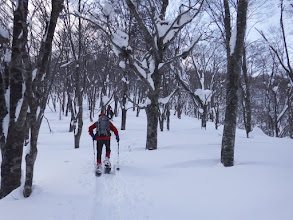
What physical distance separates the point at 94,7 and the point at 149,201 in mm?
10542

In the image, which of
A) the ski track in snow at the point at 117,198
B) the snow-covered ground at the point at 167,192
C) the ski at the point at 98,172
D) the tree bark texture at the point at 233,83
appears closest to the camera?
the snow-covered ground at the point at 167,192

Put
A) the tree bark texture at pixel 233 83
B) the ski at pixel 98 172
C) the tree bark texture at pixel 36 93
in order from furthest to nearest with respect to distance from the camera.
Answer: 1. the ski at pixel 98 172
2. the tree bark texture at pixel 233 83
3. the tree bark texture at pixel 36 93

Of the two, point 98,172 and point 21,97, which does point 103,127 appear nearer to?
point 98,172

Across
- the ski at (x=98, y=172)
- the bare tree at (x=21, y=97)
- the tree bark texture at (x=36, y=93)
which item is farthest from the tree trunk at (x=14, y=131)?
the ski at (x=98, y=172)

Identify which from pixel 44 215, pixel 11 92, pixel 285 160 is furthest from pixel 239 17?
pixel 44 215

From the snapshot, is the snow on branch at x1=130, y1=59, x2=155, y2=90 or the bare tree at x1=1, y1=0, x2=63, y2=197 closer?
the bare tree at x1=1, y1=0, x2=63, y2=197

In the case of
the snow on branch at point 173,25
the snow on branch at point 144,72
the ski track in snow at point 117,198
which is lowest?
the ski track in snow at point 117,198

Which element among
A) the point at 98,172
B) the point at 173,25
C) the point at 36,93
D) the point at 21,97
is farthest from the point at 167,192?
the point at 173,25

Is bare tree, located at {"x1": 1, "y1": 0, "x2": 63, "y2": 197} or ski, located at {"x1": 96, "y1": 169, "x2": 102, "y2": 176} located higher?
bare tree, located at {"x1": 1, "y1": 0, "x2": 63, "y2": 197}

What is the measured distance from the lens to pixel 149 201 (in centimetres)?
447

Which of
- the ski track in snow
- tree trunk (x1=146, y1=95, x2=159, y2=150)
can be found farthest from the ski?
tree trunk (x1=146, y1=95, x2=159, y2=150)

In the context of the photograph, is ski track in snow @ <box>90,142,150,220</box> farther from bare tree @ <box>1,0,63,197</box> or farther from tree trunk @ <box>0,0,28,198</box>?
tree trunk @ <box>0,0,28,198</box>

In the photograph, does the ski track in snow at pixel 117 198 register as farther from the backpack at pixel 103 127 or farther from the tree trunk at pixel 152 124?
the tree trunk at pixel 152 124

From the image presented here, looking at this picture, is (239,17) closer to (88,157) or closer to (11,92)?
(11,92)
